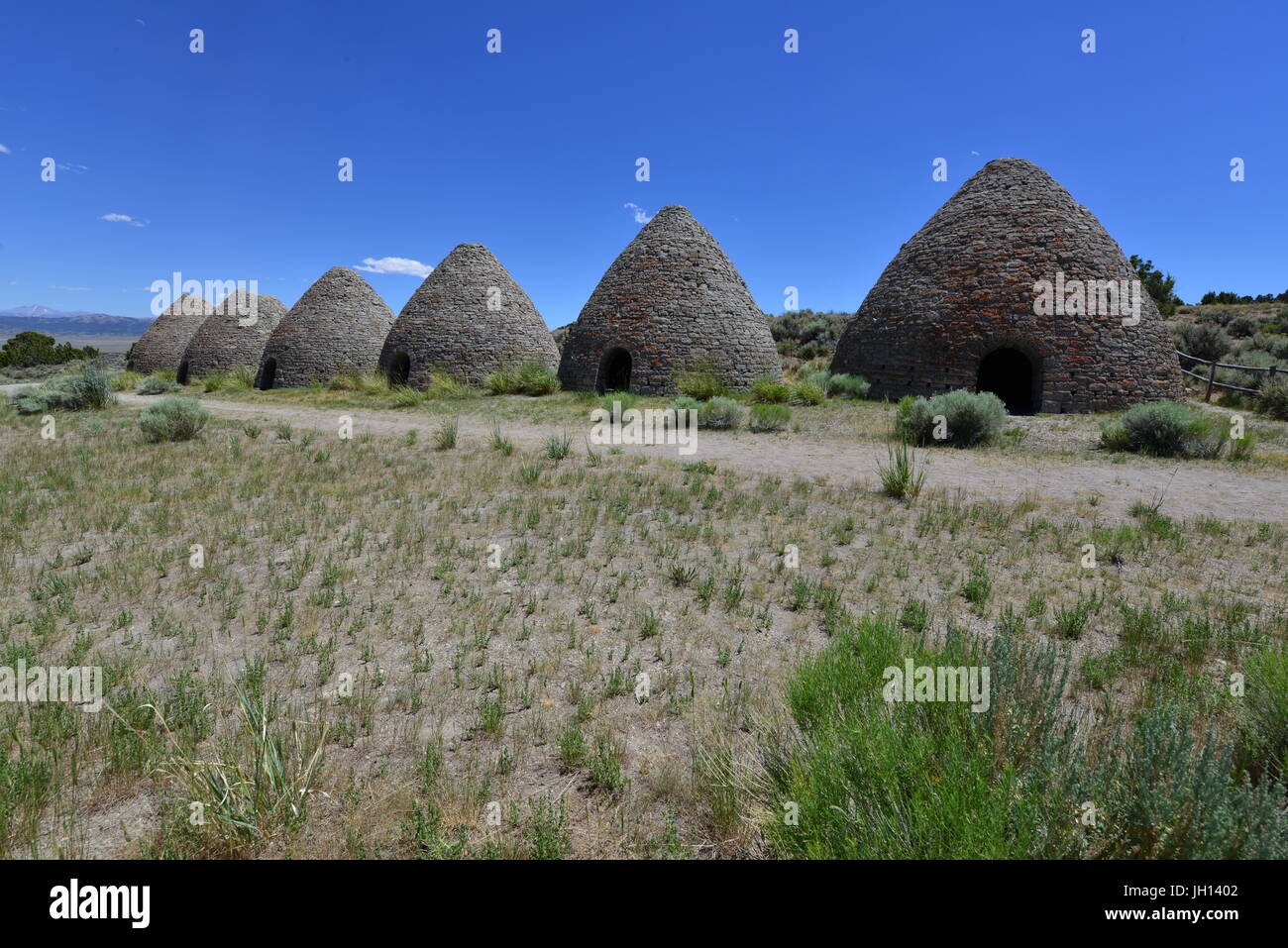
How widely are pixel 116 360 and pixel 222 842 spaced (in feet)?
181

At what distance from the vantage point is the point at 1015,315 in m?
12.6

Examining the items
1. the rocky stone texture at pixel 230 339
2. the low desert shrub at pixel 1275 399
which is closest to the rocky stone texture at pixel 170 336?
the rocky stone texture at pixel 230 339

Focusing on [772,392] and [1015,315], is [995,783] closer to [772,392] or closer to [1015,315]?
[772,392]

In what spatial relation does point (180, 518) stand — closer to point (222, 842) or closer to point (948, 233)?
point (222, 842)

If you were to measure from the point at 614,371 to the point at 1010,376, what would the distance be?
35.1 ft

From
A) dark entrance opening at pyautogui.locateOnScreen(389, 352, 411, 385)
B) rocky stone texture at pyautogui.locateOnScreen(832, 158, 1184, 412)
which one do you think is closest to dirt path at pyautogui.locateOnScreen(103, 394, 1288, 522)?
rocky stone texture at pyautogui.locateOnScreen(832, 158, 1184, 412)

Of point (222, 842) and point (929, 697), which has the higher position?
point (929, 697)

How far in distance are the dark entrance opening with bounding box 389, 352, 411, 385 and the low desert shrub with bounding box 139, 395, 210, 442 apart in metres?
10.3

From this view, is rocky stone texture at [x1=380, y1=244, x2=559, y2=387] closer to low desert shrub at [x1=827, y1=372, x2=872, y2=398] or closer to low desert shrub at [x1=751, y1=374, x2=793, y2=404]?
low desert shrub at [x1=751, y1=374, x2=793, y2=404]

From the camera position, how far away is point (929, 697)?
225 cm

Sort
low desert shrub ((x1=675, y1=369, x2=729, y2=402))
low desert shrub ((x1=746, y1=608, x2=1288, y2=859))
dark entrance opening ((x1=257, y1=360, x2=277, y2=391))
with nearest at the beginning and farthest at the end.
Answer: low desert shrub ((x1=746, y1=608, x2=1288, y2=859)) < low desert shrub ((x1=675, y1=369, x2=729, y2=402)) < dark entrance opening ((x1=257, y1=360, x2=277, y2=391))

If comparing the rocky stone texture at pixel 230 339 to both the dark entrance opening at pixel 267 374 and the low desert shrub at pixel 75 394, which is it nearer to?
the dark entrance opening at pixel 267 374

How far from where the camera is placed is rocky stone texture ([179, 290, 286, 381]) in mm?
25266
